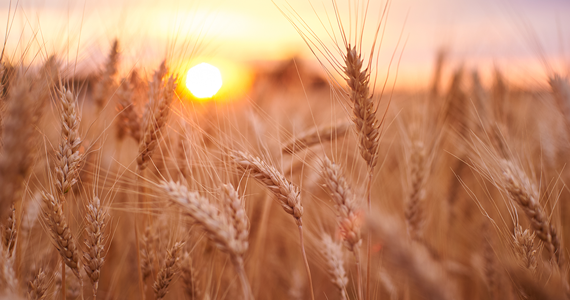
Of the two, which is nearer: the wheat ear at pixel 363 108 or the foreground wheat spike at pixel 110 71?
the wheat ear at pixel 363 108

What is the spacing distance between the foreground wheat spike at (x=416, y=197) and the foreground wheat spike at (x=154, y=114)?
4.18ft

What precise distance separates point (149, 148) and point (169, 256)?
473mm

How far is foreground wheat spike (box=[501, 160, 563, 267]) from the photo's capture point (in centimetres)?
120

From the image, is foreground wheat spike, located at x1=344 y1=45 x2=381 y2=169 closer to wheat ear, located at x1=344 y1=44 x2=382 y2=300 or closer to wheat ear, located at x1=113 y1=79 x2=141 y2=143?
wheat ear, located at x1=344 y1=44 x2=382 y2=300

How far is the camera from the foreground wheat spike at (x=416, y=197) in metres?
1.56

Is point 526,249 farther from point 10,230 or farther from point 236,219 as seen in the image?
point 10,230

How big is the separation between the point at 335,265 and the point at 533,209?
2.69 feet

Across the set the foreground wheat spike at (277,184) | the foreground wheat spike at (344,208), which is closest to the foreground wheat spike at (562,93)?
the foreground wheat spike at (344,208)

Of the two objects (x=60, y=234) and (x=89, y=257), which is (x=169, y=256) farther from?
(x=60, y=234)

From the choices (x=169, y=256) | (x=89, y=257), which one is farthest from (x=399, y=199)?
(x=89, y=257)

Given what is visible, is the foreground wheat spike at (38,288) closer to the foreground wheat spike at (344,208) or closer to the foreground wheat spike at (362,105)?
the foreground wheat spike at (344,208)

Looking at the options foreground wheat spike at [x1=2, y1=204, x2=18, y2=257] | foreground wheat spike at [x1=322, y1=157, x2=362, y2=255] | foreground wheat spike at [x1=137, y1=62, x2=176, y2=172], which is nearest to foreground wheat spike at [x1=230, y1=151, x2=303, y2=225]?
foreground wheat spike at [x1=322, y1=157, x2=362, y2=255]

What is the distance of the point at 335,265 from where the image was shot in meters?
1.31

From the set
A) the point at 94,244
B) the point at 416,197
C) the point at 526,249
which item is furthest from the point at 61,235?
the point at 526,249
